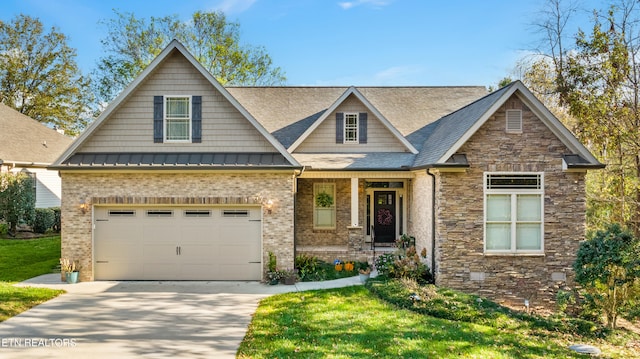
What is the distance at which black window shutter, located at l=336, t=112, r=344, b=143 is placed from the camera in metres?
17.0

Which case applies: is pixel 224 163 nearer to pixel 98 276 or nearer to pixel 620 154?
pixel 98 276

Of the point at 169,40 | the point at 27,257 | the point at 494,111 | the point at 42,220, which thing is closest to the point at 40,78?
the point at 169,40

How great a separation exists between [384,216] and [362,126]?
148 inches

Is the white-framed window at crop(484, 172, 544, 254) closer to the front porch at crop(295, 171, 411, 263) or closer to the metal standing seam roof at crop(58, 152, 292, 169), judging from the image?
the front porch at crop(295, 171, 411, 263)

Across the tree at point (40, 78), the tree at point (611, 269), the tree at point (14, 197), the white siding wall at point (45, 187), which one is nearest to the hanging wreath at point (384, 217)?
the tree at point (611, 269)

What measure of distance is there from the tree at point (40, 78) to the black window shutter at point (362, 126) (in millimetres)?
32002

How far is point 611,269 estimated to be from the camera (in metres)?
10.8

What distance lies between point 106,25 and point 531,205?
103 ft

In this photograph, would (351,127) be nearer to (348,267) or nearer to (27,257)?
(348,267)

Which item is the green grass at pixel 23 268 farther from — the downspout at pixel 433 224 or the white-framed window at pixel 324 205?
the downspout at pixel 433 224

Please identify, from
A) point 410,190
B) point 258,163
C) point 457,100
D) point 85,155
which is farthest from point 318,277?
point 457,100

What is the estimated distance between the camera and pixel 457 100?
20.4 meters

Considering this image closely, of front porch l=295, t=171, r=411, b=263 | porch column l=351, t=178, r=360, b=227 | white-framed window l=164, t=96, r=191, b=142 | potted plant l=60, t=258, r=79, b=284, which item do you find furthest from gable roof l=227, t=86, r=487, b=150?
potted plant l=60, t=258, r=79, b=284

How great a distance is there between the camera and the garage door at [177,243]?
13570mm
